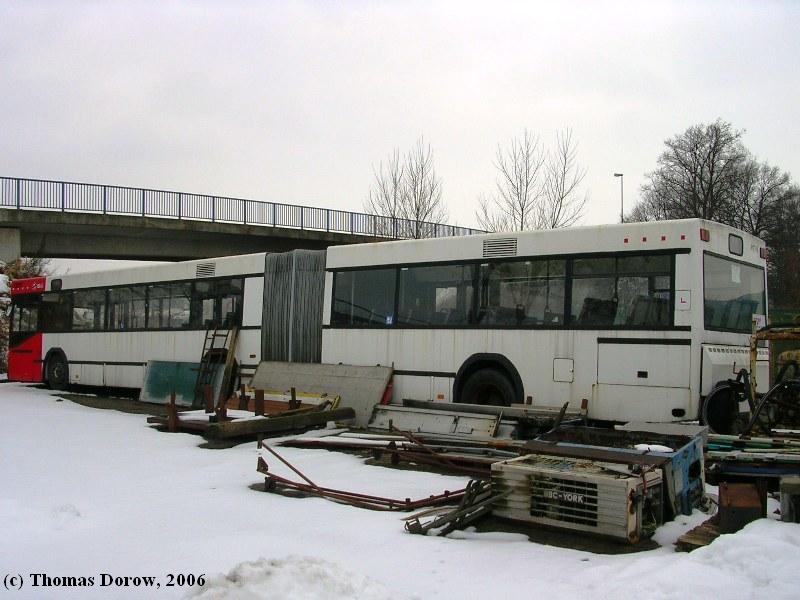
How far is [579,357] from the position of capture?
36.9 ft

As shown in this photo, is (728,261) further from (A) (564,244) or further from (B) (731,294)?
(A) (564,244)

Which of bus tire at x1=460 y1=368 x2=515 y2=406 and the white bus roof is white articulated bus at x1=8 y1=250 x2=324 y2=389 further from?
bus tire at x1=460 y1=368 x2=515 y2=406

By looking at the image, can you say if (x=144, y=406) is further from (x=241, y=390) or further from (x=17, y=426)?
(x=17, y=426)

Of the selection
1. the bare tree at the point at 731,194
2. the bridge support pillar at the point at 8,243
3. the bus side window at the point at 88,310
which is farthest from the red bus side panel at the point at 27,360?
the bare tree at the point at 731,194

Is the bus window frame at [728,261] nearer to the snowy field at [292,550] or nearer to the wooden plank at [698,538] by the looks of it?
Answer: the snowy field at [292,550]

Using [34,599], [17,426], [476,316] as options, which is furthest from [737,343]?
[17,426]

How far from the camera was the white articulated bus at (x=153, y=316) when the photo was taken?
1545cm

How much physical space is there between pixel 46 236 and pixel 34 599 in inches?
1025

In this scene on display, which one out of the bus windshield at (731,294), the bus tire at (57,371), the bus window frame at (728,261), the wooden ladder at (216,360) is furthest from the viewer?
the bus tire at (57,371)

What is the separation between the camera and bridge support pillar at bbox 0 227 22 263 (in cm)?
2629

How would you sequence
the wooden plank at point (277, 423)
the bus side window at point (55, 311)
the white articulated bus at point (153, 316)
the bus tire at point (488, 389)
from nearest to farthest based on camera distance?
the wooden plank at point (277, 423) → the bus tire at point (488, 389) → the white articulated bus at point (153, 316) → the bus side window at point (55, 311)

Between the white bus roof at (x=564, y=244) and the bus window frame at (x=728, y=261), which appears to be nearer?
the bus window frame at (x=728, y=261)

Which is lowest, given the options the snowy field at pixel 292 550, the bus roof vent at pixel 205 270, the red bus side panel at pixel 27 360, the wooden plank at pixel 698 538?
the snowy field at pixel 292 550

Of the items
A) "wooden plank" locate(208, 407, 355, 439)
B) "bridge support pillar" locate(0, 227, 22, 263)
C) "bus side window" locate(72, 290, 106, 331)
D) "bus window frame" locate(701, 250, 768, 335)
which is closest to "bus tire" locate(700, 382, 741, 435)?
"bus window frame" locate(701, 250, 768, 335)
